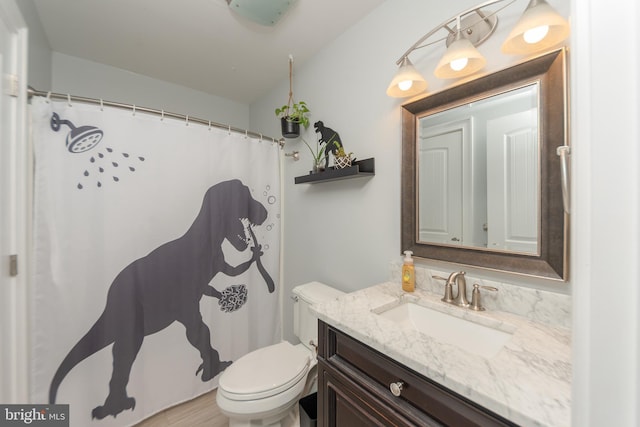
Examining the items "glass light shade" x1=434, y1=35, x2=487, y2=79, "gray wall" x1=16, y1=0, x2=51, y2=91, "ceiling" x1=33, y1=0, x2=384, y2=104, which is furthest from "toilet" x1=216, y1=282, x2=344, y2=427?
"gray wall" x1=16, y1=0, x2=51, y2=91

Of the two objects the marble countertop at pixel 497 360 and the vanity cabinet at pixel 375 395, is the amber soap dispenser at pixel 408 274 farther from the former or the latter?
the vanity cabinet at pixel 375 395

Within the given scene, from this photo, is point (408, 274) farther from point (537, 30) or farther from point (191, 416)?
point (191, 416)

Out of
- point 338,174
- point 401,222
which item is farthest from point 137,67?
point 401,222

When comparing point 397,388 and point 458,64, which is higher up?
point 458,64

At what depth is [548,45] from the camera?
830mm

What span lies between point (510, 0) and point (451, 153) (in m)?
0.57

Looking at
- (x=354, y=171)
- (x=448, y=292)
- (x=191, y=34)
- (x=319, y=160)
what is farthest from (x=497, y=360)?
(x=191, y=34)

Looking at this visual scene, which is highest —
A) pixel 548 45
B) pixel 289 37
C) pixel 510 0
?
pixel 289 37

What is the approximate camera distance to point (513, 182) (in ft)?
3.06

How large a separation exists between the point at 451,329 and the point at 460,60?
1.04 m

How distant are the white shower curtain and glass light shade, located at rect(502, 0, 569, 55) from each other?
5.10ft

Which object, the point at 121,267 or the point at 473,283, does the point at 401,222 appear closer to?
the point at 473,283

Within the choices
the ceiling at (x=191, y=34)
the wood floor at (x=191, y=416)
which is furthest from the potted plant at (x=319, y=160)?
the wood floor at (x=191, y=416)

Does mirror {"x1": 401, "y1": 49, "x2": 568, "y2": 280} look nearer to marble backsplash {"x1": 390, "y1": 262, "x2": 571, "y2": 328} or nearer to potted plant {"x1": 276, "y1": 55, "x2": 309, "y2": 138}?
marble backsplash {"x1": 390, "y1": 262, "x2": 571, "y2": 328}
